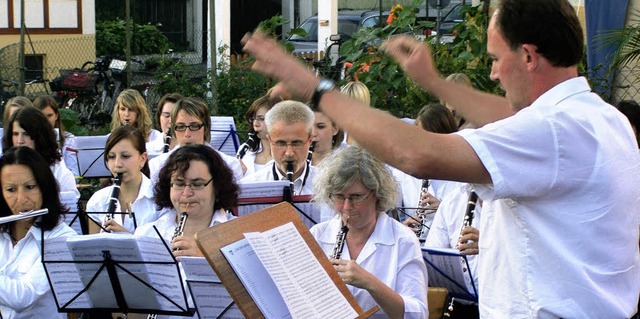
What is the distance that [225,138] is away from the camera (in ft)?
28.5

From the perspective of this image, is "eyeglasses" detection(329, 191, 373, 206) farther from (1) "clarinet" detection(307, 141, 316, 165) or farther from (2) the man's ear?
(1) "clarinet" detection(307, 141, 316, 165)

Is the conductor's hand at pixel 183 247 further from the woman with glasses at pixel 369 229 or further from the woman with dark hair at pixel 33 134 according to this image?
the woman with dark hair at pixel 33 134

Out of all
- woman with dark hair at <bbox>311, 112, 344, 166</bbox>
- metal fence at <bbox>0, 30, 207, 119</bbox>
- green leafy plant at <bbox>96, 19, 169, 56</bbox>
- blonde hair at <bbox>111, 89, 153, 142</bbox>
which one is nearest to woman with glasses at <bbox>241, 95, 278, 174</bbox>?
woman with dark hair at <bbox>311, 112, 344, 166</bbox>

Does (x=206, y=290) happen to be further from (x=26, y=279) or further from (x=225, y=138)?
(x=225, y=138)

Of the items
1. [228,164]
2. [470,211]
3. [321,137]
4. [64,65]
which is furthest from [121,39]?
[470,211]

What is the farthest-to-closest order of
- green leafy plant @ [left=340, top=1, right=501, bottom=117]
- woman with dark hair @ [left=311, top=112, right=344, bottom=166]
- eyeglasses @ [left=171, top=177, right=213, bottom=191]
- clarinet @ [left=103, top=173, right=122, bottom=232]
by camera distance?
green leafy plant @ [left=340, top=1, right=501, bottom=117]
woman with dark hair @ [left=311, top=112, right=344, bottom=166]
clarinet @ [left=103, top=173, right=122, bottom=232]
eyeglasses @ [left=171, top=177, right=213, bottom=191]

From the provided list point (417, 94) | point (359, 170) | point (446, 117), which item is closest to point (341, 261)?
point (359, 170)

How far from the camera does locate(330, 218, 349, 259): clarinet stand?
168 inches

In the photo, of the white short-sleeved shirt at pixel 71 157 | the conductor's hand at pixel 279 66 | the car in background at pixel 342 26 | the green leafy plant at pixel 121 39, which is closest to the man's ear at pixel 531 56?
the conductor's hand at pixel 279 66

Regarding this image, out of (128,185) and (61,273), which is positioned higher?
(128,185)

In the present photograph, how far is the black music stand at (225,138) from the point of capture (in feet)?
28.5

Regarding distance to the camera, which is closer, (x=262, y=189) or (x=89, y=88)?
(x=262, y=189)

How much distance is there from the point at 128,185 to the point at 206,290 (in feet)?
7.97

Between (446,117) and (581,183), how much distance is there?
3801mm
